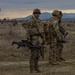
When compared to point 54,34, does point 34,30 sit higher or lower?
higher

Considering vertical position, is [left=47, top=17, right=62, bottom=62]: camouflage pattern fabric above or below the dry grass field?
above

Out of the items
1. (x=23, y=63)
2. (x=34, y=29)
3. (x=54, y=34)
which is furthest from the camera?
(x=23, y=63)

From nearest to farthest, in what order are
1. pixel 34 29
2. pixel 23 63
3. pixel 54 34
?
pixel 34 29, pixel 54 34, pixel 23 63

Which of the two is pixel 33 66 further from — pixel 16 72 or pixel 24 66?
pixel 24 66

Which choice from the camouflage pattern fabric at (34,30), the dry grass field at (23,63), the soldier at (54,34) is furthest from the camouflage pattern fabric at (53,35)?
the camouflage pattern fabric at (34,30)

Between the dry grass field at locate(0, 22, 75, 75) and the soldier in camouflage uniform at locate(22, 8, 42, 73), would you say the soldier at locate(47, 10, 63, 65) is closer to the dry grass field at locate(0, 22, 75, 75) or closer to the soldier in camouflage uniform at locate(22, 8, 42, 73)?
the dry grass field at locate(0, 22, 75, 75)

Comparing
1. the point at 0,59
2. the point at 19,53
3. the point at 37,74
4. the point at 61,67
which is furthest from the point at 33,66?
the point at 19,53

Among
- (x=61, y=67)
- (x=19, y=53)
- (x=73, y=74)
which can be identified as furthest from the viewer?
(x=19, y=53)

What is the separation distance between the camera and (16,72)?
16297 millimetres

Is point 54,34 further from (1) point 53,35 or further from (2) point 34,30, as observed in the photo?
(2) point 34,30

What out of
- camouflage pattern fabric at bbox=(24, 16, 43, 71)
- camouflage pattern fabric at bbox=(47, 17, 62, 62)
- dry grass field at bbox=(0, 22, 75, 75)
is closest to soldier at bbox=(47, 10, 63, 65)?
camouflage pattern fabric at bbox=(47, 17, 62, 62)

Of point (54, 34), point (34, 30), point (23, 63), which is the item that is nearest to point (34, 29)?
point (34, 30)

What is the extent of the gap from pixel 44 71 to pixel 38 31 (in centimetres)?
174

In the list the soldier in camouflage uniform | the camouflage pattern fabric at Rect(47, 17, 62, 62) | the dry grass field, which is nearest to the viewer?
the soldier in camouflage uniform
